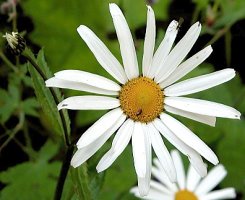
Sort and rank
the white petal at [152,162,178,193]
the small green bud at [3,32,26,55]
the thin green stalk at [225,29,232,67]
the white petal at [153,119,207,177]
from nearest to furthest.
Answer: the small green bud at [3,32,26,55]
the white petal at [153,119,207,177]
the white petal at [152,162,178,193]
the thin green stalk at [225,29,232,67]

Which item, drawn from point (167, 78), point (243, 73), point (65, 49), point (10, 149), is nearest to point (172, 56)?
point (167, 78)

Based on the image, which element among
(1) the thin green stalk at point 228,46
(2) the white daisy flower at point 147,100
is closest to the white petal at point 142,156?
(2) the white daisy flower at point 147,100

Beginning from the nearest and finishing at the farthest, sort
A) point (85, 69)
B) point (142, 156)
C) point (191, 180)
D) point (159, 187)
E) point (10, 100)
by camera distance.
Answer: point (142, 156) < point (10, 100) < point (159, 187) < point (191, 180) < point (85, 69)

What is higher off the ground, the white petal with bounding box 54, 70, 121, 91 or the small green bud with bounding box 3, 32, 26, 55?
the small green bud with bounding box 3, 32, 26, 55

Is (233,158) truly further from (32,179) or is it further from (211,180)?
(32,179)

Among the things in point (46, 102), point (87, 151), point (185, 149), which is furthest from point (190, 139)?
point (46, 102)

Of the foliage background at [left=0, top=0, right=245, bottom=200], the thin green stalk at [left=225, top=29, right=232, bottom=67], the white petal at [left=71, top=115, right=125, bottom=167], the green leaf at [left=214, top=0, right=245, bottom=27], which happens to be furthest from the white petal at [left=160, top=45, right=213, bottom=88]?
the thin green stalk at [left=225, top=29, right=232, bottom=67]

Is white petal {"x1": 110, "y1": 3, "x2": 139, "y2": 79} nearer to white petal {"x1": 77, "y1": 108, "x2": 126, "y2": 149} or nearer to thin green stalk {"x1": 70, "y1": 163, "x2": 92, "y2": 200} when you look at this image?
white petal {"x1": 77, "y1": 108, "x2": 126, "y2": 149}
